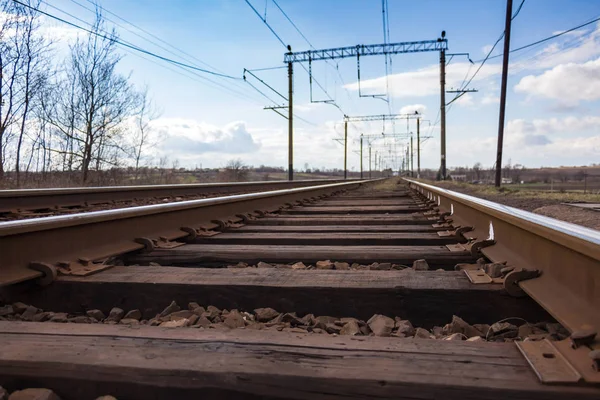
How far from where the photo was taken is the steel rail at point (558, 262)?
1639mm

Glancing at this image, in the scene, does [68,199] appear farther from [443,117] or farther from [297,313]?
[443,117]

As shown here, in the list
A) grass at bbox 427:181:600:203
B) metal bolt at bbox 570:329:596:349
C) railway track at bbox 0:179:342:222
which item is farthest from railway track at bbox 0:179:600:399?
grass at bbox 427:181:600:203

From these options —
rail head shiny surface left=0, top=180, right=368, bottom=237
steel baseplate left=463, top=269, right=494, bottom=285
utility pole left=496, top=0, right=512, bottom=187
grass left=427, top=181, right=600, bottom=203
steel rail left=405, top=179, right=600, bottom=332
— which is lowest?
grass left=427, top=181, right=600, bottom=203

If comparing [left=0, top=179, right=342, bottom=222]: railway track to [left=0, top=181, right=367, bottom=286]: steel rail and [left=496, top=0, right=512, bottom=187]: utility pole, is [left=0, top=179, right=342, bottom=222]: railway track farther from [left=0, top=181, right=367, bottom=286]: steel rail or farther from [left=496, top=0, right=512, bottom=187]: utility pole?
[left=496, top=0, right=512, bottom=187]: utility pole

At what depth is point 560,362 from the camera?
1328 millimetres

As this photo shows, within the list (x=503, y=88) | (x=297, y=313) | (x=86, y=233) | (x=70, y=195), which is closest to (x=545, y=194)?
(x=503, y=88)

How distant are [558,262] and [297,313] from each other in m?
1.19

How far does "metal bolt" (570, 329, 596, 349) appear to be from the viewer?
140cm

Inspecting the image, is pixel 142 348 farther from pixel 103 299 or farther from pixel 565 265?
pixel 565 265

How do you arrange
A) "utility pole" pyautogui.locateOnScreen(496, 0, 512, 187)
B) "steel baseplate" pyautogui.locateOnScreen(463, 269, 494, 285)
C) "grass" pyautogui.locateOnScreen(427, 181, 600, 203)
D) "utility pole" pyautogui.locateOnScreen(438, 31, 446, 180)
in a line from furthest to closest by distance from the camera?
1. "utility pole" pyautogui.locateOnScreen(438, 31, 446, 180)
2. "utility pole" pyautogui.locateOnScreen(496, 0, 512, 187)
3. "grass" pyautogui.locateOnScreen(427, 181, 600, 203)
4. "steel baseplate" pyautogui.locateOnScreen(463, 269, 494, 285)

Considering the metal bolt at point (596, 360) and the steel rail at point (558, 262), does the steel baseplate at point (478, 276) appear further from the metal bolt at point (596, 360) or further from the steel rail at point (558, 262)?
the metal bolt at point (596, 360)

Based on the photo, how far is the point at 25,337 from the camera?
5.14ft

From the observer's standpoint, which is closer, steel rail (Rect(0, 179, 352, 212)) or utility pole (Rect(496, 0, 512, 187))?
steel rail (Rect(0, 179, 352, 212))

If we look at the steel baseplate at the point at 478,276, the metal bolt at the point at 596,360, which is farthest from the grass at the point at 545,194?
the metal bolt at the point at 596,360
